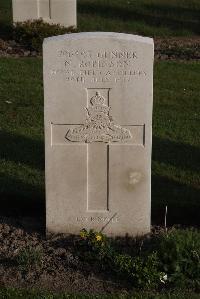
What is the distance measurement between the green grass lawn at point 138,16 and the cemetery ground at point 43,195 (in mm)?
1827

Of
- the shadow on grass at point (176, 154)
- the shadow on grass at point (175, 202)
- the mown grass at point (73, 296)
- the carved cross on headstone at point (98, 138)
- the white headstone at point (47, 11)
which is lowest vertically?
the mown grass at point (73, 296)

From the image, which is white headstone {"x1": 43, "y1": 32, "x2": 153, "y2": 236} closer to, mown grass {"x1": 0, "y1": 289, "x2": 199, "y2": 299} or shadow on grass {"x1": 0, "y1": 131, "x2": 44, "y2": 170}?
mown grass {"x1": 0, "y1": 289, "x2": 199, "y2": 299}

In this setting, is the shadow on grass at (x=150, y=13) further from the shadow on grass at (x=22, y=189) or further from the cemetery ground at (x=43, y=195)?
the shadow on grass at (x=22, y=189)

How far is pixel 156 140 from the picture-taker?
915 cm

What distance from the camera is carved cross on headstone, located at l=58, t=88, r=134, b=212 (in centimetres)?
604

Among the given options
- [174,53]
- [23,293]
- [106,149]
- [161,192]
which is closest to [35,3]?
[174,53]

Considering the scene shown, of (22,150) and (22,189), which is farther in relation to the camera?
(22,150)

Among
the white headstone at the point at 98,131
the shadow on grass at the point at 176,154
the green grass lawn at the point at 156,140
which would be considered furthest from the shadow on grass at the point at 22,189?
the shadow on grass at the point at 176,154

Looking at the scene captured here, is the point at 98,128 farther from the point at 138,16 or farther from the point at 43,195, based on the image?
the point at 138,16

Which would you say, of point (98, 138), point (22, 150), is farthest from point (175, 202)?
point (22, 150)

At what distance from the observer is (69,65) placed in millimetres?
5941

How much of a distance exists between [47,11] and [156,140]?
650 cm

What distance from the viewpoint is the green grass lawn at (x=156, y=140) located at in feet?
23.6

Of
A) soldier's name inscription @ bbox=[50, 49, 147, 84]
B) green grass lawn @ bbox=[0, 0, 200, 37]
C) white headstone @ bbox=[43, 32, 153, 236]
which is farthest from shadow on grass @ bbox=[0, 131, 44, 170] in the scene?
green grass lawn @ bbox=[0, 0, 200, 37]
